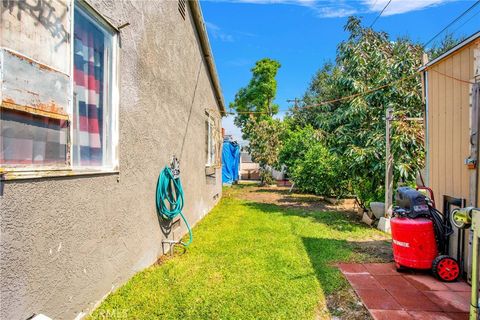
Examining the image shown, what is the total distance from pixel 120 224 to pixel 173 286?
0.95 m

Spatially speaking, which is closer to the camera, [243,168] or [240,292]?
[240,292]

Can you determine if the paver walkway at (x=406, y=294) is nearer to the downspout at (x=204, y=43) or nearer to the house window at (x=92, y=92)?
the house window at (x=92, y=92)

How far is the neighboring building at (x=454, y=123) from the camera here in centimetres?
332

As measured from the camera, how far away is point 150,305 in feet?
9.05

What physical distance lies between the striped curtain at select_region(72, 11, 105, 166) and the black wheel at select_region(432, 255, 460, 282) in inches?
159

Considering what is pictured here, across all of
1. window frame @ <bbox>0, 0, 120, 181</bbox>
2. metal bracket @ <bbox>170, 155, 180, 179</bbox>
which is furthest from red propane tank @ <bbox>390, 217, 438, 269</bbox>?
window frame @ <bbox>0, 0, 120, 181</bbox>

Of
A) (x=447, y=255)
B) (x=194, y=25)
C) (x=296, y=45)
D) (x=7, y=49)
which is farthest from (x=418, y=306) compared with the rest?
(x=296, y=45)

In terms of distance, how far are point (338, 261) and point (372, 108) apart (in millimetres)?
4640

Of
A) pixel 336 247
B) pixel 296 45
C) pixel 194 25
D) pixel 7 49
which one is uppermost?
pixel 296 45

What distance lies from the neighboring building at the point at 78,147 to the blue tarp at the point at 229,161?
11083 mm

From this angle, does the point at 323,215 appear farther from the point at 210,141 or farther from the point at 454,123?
the point at 454,123

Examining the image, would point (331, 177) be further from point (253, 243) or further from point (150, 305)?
point (150, 305)

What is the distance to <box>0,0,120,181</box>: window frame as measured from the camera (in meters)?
1.74

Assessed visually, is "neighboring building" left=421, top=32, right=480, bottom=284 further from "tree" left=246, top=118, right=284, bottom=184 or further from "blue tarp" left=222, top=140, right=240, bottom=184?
"blue tarp" left=222, top=140, right=240, bottom=184
